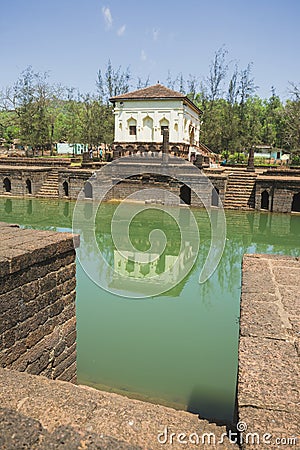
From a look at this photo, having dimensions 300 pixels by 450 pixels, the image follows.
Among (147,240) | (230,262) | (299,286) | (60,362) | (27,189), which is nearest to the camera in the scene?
(299,286)

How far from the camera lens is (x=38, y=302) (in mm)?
3631

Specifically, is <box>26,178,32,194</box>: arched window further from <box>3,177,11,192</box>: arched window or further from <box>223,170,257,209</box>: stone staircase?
<box>223,170,257,209</box>: stone staircase

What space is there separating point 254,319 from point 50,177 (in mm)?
22512

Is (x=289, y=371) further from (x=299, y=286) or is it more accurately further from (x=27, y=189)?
(x=27, y=189)

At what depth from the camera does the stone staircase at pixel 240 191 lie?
19469 millimetres

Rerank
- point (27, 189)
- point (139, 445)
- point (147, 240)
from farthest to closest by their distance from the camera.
→ point (27, 189)
point (147, 240)
point (139, 445)

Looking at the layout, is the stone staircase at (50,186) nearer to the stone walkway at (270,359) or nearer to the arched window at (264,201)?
the arched window at (264,201)

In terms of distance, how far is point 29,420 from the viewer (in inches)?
71.1

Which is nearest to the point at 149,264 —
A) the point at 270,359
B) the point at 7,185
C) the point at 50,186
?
the point at 270,359

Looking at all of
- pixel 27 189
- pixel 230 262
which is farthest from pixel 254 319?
pixel 27 189

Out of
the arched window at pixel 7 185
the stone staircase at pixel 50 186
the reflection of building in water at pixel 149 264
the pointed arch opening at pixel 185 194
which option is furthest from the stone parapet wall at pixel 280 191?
the arched window at pixel 7 185

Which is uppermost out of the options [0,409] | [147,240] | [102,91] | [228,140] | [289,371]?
[102,91]

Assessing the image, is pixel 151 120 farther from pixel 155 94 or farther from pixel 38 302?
pixel 38 302

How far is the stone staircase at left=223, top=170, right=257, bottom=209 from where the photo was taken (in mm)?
19469
